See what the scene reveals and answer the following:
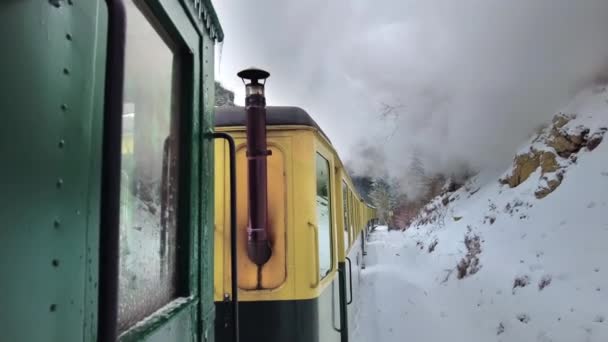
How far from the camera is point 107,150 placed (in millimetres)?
798

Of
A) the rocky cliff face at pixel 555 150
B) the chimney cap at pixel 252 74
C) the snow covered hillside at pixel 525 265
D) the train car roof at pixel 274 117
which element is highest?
the rocky cliff face at pixel 555 150

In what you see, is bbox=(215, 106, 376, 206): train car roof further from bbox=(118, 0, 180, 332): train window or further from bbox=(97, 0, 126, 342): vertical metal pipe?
bbox=(97, 0, 126, 342): vertical metal pipe

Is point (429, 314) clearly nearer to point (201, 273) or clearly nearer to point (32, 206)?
point (201, 273)

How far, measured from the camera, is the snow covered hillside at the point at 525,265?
6.35 m

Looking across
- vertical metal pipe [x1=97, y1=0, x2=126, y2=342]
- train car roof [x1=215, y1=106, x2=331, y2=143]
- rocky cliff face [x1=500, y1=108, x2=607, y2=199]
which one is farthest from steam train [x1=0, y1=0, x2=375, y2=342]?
rocky cliff face [x1=500, y1=108, x2=607, y2=199]

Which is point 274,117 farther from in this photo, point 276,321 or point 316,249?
point 276,321

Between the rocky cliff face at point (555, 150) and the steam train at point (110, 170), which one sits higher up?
the rocky cliff face at point (555, 150)

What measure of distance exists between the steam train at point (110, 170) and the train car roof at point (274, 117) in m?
0.46

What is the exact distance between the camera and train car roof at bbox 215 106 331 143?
3180 millimetres

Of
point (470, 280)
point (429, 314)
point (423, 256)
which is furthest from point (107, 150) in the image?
point (423, 256)

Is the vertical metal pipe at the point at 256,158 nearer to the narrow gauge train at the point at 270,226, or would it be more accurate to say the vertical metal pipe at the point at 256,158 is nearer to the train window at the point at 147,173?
the narrow gauge train at the point at 270,226

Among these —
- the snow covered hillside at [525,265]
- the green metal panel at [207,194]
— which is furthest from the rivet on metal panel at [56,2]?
the snow covered hillside at [525,265]

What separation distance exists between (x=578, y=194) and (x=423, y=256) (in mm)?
6625

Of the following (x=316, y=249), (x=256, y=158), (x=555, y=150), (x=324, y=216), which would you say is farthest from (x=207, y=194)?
(x=555, y=150)
